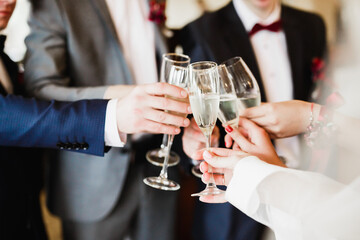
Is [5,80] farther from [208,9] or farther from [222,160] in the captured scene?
[208,9]

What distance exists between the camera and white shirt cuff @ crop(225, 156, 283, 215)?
77cm

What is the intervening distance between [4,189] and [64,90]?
0.44 m

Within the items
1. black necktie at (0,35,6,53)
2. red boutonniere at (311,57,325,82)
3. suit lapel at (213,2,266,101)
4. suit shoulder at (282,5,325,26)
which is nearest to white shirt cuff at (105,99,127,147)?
black necktie at (0,35,6,53)

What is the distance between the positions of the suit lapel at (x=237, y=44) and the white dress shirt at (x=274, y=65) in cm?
8

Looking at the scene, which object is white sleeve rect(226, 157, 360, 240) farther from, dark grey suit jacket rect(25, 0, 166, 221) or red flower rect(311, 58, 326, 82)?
red flower rect(311, 58, 326, 82)

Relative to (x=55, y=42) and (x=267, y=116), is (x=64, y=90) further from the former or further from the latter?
(x=267, y=116)

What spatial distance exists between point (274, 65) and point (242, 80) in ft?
2.08

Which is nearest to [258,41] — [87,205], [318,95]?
[318,95]

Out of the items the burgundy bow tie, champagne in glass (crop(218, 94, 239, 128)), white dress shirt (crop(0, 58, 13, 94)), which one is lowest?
champagne in glass (crop(218, 94, 239, 128))

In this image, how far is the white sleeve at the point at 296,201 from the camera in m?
0.68

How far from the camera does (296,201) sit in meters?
0.74

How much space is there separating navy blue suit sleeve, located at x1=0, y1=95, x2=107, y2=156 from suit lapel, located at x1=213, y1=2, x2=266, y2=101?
710mm

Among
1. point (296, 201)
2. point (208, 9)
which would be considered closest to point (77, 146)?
point (296, 201)

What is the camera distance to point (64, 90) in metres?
1.25
